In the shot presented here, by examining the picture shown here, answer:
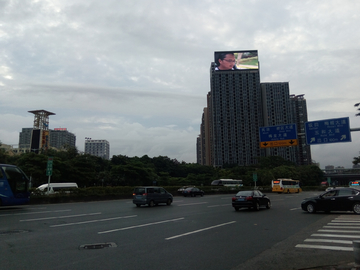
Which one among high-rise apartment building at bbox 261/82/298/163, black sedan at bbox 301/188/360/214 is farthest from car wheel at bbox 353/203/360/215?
high-rise apartment building at bbox 261/82/298/163

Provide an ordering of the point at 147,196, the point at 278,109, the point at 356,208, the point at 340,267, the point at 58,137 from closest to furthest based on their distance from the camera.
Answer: the point at 340,267
the point at 356,208
the point at 147,196
the point at 278,109
the point at 58,137

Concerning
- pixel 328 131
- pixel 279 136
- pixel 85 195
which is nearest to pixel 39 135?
pixel 85 195

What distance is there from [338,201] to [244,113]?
13536 cm

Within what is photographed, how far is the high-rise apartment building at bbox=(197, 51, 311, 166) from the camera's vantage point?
146m

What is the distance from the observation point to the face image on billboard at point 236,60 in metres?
141

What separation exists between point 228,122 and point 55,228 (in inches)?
5498

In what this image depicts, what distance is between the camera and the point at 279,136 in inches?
1045

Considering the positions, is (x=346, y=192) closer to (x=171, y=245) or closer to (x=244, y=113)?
(x=171, y=245)

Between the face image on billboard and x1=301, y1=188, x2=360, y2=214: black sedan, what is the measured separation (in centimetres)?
13143

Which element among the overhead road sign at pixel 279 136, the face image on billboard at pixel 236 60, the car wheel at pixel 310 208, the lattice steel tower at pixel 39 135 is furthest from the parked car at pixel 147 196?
the face image on billboard at pixel 236 60

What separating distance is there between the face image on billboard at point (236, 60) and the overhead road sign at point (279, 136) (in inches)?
4769

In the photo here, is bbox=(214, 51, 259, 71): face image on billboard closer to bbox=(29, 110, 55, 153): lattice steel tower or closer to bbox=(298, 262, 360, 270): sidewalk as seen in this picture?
bbox=(29, 110, 55, 153): lattice steel tower

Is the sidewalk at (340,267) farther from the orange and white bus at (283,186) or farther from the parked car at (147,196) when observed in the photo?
the orange and white bus at (283,186)

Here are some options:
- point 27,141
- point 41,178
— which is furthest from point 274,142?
point 27,141
